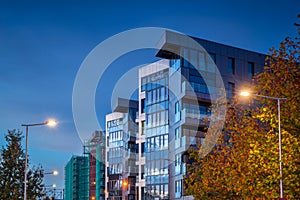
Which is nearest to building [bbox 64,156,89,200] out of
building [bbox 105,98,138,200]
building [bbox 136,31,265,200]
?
building [bbox 105,98,138,200]

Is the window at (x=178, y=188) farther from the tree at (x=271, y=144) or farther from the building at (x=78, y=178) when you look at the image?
the building at (x=78, y=178)

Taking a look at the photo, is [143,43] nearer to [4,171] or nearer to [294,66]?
[4,171]

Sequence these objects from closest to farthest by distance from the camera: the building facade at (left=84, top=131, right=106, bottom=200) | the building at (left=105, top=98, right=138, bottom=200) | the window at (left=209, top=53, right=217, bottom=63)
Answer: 1. the window at (left=209, top=53, right=217, bottom=63)
2. the building at (left=105, top=98, right=138, bottom=200)
3. the building facade at (left=84, top=131, right=106, bottom=200)

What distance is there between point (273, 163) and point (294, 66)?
4.83 m

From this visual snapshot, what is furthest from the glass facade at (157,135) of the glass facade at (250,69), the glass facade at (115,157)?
the glass facade at (115,157)

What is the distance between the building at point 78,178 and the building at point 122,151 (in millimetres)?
44612

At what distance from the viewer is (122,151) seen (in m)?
103

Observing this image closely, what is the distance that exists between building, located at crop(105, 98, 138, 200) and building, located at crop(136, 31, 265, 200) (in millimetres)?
19767

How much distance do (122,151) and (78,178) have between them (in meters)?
61.2

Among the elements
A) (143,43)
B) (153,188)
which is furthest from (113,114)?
(143,43)

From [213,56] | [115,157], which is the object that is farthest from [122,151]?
[213,56]

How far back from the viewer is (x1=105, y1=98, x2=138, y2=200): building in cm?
9394

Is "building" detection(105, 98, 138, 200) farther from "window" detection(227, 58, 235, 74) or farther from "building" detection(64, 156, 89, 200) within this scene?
"building" detection(64, 156, 89, 200)

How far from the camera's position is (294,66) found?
26.7 metres
